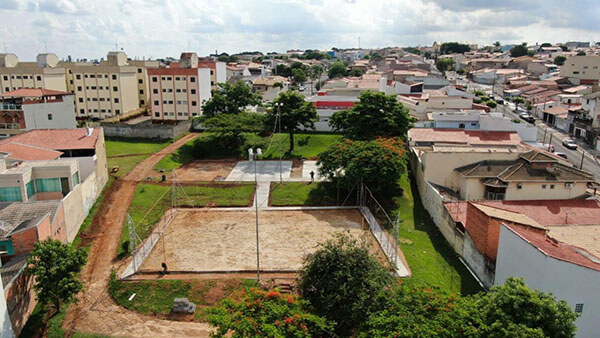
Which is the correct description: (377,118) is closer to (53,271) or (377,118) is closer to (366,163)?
(366,163)

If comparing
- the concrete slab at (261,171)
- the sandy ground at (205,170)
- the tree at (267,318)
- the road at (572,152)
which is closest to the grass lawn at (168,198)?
the concrete slab at (261,171)

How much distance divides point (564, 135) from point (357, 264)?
1763 inches

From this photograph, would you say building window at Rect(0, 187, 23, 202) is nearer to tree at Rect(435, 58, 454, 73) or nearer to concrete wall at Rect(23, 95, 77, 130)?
concrete wall at Rect(23, 95, 77, 130)

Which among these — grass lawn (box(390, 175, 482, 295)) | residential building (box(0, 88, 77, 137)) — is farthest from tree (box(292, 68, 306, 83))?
grass lawn (box(390, 175, 482, 295))

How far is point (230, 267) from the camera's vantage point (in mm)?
22656

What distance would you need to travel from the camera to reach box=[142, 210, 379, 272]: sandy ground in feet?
75.7

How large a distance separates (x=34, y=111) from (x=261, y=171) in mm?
19797

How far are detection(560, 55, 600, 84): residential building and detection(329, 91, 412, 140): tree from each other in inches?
2262

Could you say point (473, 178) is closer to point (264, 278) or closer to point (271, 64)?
point (264, 278)

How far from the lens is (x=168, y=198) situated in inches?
1255

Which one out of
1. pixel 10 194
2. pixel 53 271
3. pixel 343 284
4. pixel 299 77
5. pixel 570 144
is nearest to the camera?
pixel 343 284

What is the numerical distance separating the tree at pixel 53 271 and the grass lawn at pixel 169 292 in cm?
250

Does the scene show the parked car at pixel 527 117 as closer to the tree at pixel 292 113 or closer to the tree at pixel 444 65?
the tree at pixel 292 113

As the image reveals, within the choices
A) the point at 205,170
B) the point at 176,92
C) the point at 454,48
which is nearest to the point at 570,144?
the point at 205,170
